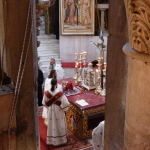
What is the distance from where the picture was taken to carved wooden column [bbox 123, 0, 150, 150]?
1.50m

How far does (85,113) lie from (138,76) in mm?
4735

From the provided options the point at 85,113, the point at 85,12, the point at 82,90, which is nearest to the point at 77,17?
the point at 85,12

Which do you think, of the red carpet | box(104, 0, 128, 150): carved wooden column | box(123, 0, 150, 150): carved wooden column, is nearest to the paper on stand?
the red carpet

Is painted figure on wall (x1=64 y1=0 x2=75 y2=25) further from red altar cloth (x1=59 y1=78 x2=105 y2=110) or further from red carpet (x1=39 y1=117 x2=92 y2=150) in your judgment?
red carpet (x1=39 y1=117 x2=92 y2=150)

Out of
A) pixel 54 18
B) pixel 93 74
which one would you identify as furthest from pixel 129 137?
pixel 54 18

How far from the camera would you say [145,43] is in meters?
1.53

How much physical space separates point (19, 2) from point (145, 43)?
1668 millimetres

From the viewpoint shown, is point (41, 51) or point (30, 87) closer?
point (30, 87)

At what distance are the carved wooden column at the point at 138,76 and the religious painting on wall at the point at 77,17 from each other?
958 centimetres

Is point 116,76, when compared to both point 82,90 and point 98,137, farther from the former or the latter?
point 82,90

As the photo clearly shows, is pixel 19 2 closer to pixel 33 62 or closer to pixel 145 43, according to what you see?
pixel 33 62

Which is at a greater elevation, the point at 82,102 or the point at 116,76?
the point at 116,76

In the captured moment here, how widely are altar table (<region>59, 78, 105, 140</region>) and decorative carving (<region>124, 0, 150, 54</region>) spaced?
4.72 metres

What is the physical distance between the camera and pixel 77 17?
1139 cm
